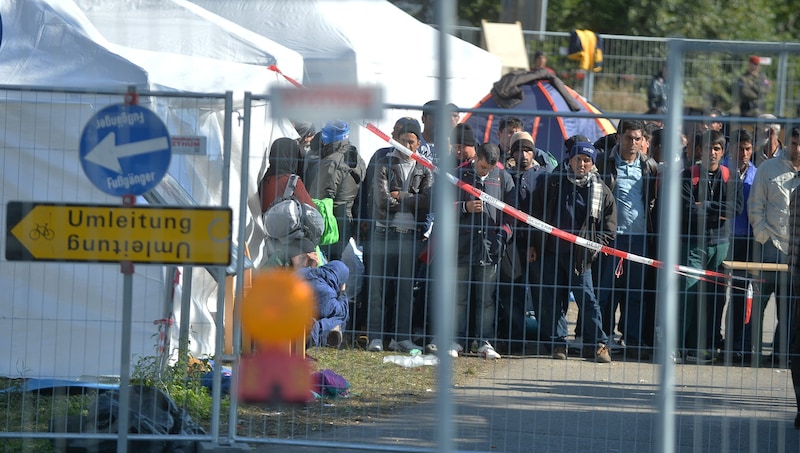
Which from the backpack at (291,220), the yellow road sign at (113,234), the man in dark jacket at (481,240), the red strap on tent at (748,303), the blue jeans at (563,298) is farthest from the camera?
the red strap on tent at (748,303)

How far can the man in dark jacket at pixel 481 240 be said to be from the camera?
22.5 ft

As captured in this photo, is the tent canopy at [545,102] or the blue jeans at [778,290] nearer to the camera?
the blue jeans at [778,290]

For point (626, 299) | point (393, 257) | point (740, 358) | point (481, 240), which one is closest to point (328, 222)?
point (393, 257)

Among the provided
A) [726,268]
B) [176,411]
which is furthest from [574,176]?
[176,411]

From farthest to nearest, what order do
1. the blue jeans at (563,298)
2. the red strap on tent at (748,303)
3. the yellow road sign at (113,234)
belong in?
the red strap on tent at (748,303), the blue jeans at (563,298), the yellow road sign at (113,234)

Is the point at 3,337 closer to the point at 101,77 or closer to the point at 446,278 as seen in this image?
the point at 101,77

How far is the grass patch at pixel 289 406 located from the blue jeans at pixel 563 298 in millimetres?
477

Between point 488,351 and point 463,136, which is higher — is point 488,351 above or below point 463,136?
below

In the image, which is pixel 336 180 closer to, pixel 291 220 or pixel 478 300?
pixel 291 220

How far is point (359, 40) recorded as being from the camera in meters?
13.3

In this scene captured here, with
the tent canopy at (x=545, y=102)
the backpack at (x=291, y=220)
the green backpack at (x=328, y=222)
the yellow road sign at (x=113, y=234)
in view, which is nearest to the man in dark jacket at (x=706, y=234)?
the green backpack at (x=328, y=222)

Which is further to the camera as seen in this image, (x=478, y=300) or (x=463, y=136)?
(x=463, y=136)

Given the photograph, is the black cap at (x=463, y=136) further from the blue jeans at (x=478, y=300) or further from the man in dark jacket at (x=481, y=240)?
the blue jeans at (x=478, y=300)

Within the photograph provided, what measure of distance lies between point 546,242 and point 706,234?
0.94 m
